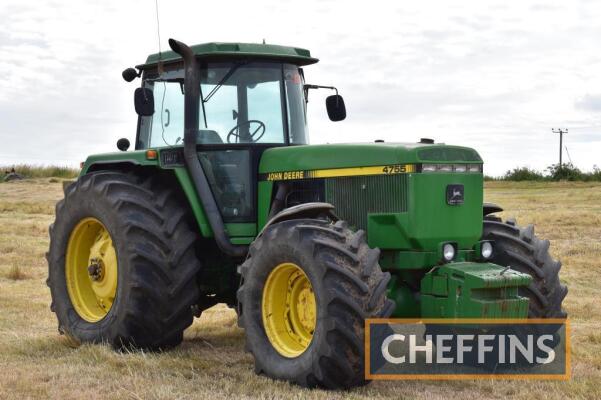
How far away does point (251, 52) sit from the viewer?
7.90 m

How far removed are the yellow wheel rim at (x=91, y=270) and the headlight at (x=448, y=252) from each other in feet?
10.1

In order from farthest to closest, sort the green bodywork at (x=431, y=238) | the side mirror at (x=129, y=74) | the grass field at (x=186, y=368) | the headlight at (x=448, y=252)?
the side mirror at (x=129, y=74), the headlight at (x=448, y=252), the green bodywork at (x=431, y=238), the grass field at (x=186, y=368)

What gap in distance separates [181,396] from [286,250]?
1.29 metres

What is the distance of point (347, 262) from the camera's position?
597 centimetres

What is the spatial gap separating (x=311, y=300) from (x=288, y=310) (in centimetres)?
31

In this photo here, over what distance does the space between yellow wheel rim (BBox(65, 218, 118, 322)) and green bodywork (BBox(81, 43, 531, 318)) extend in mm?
1049

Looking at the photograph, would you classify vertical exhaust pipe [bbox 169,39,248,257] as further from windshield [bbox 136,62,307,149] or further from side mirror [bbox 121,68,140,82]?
side mirror [bbox 121,68,140,82]

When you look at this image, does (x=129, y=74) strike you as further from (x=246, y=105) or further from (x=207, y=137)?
(x=246, y=105)

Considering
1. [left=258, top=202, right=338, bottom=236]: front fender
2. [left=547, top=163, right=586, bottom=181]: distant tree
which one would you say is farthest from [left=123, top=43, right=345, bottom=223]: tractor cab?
[left=547, top=163, right=586, bottom=181]: distant tree

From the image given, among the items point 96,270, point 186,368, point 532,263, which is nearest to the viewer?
point 186,368

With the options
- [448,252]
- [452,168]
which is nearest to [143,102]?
[452,168]

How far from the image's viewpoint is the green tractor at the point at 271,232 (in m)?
6.22

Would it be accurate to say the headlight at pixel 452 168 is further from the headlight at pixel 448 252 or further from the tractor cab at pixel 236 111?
the tractor cab at pixel 236 111

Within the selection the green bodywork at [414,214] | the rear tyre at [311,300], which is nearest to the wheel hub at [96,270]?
the green bodywork at [414,214]
